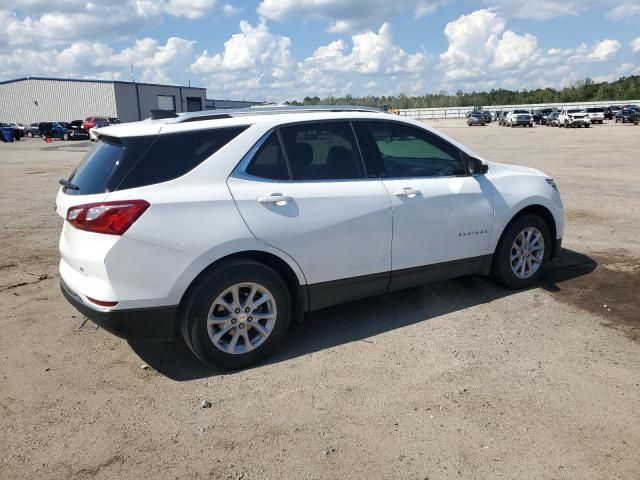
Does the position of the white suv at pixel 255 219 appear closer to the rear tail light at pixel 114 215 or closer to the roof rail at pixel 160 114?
the rear tail light at pixel 114 215

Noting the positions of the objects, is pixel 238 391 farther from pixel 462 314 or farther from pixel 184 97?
pixel 184 97

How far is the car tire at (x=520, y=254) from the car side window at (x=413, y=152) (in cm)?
83

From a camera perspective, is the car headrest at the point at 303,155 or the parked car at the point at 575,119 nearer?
the car headrest at the point at 303,155

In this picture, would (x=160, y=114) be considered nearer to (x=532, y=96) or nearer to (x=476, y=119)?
(x=476, y=119)

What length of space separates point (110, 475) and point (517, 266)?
410cm

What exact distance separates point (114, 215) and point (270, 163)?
119 cm

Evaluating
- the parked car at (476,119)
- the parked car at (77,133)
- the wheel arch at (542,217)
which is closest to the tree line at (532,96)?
the parked car at (476,119)

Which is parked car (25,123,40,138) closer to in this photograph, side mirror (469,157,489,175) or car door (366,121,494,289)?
car door (366,121,494,289)

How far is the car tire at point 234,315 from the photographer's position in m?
3.68

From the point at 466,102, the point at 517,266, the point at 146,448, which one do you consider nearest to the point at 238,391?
the point at 146,448

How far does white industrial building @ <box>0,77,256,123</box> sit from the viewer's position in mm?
64062

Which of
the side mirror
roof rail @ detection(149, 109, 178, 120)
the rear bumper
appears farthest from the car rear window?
the side mirror

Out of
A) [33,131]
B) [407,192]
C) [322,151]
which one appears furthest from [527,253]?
[33,131]

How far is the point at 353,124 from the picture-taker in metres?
4.50
